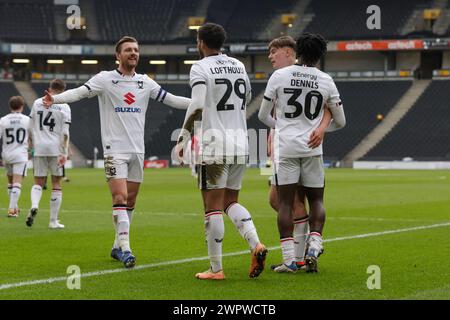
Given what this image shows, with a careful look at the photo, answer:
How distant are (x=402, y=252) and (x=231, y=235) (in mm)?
3091

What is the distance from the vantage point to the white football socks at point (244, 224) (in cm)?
839

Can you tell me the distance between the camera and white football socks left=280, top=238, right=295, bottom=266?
884 centimetres

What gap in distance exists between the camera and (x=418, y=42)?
63625 millimetres

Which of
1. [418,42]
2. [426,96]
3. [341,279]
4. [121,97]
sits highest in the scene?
[418,42]

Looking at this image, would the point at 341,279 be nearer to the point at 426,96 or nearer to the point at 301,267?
the point at 301,267

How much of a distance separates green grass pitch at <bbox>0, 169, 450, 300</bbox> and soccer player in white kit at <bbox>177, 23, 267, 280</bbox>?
43 cm

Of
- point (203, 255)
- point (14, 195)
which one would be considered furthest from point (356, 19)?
point (203, 255)

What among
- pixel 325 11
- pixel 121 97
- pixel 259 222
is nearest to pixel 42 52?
pixel 325 11

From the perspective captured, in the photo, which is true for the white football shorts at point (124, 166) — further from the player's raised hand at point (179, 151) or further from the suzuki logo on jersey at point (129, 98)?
the player's raised hand at point (179, 151)

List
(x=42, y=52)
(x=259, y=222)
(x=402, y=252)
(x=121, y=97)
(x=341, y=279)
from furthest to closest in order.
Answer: (x=42, y=52), (x=259, y=222), (x=402, y=252), (x=121, y=97), (x=341, y=279)

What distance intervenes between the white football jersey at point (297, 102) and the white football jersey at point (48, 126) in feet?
21.2

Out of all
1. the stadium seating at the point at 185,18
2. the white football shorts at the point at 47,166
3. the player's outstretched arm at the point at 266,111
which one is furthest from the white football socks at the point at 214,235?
the stadium seating at the point at 185,18

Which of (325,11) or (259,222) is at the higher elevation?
(325,11)

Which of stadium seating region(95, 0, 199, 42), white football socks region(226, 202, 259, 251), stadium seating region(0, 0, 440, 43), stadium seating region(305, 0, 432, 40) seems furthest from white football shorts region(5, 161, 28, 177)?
stadium seating region(95, 0, 199, 42)
